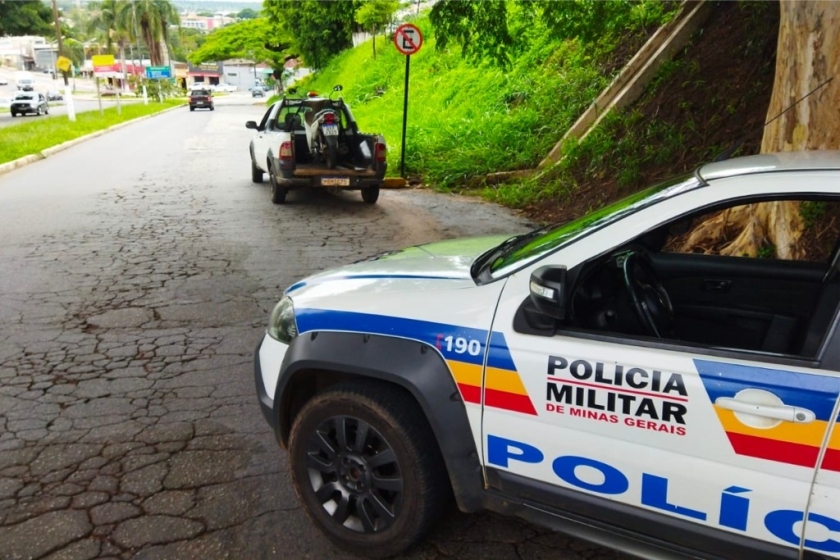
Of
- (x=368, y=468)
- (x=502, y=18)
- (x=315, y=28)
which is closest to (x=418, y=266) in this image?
(x=368, y=468)

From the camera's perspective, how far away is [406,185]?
42.1 ft

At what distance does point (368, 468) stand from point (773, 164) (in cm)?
180

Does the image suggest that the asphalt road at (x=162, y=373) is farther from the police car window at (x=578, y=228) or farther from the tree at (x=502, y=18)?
the tree at (x=502, y=18)

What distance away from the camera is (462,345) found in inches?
92.1

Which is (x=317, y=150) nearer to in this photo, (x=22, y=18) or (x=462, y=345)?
(x=462, y=345)

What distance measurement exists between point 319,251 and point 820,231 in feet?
16.0

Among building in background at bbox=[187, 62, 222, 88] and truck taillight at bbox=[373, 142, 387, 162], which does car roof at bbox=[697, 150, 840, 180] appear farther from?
building in background at bbox=[187, 62, 222, 88]

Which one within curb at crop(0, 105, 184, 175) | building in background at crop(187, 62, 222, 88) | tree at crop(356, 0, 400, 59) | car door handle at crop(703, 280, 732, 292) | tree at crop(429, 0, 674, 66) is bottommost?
building in background at crop(187, 62, 222, 88)

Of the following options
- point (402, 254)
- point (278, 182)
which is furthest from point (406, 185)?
point (402, 254)

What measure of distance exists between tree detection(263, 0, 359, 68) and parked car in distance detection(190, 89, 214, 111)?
8.77 metres

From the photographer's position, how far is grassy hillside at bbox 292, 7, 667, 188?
12742 mm

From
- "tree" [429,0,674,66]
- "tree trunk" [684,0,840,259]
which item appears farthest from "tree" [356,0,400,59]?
"tree trunk" [684,0,840,259]

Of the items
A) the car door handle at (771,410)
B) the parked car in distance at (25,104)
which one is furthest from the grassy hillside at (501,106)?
the parked car in distance at (25,104)

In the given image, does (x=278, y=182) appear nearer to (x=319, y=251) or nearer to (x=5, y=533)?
(x=319, y=251)
